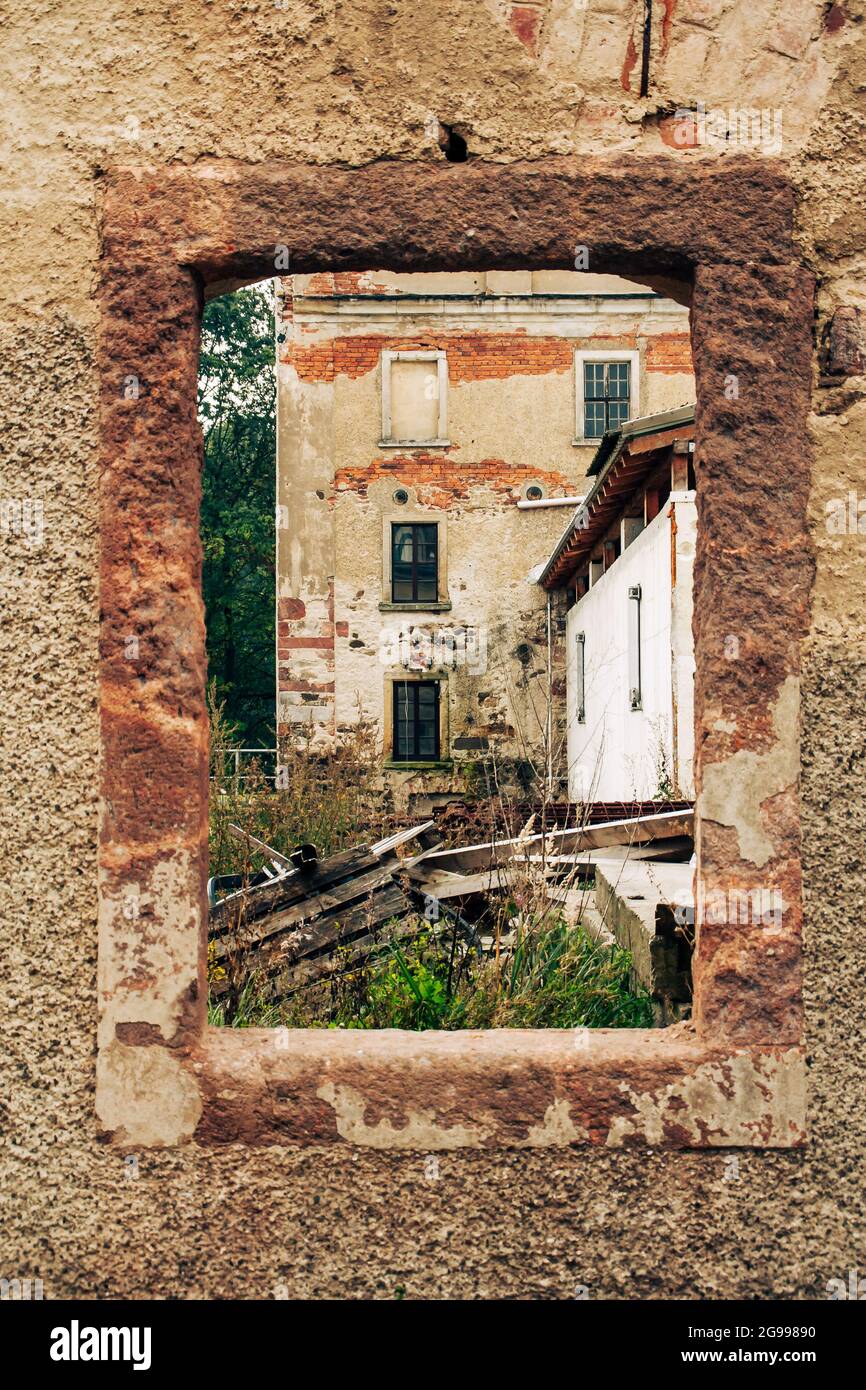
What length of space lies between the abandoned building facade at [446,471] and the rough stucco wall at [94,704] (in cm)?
1294

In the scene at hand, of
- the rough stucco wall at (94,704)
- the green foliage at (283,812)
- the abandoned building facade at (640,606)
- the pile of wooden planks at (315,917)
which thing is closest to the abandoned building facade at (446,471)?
the abandoned building facade at (640,606)

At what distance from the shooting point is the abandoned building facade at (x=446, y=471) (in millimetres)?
15492

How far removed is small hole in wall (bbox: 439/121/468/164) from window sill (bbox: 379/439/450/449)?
43.3ft

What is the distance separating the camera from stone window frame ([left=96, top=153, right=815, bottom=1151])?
2.38m

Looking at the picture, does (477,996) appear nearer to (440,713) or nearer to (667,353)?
(440,713)

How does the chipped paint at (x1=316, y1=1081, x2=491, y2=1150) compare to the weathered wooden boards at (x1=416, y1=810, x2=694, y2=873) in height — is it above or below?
below

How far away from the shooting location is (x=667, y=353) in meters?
15.9

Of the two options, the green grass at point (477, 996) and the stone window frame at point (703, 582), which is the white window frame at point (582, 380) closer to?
the green grass at point (477, 996)

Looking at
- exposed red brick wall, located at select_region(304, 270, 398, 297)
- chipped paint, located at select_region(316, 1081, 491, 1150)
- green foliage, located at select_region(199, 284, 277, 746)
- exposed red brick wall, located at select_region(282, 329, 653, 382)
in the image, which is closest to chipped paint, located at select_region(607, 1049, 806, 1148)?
chipped paint, located at select_region(316, 1081, 491, 1150)

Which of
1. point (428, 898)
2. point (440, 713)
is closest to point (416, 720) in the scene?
point (440, 713)

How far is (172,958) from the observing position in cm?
241

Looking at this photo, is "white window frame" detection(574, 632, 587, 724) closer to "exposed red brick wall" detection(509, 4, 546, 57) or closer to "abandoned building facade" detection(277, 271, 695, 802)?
"abandoned building facade" detection(277, 271, 695, 802)

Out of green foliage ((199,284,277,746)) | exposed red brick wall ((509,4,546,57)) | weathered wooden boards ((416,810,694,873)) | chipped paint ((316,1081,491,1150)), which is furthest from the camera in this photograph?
green foliage ((199,284,277,746))

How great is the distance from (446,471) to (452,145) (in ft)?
43.6
